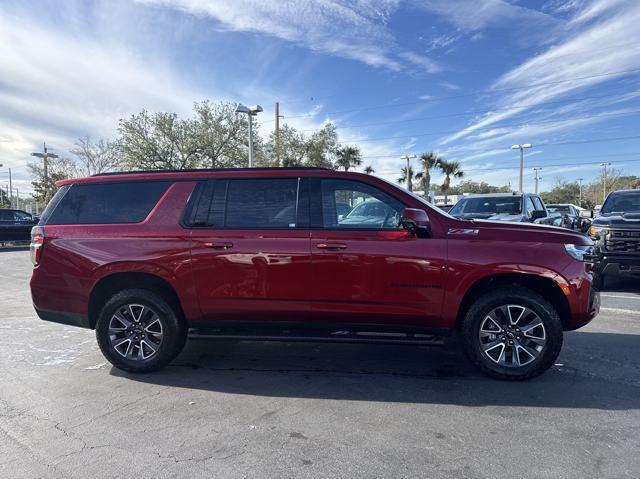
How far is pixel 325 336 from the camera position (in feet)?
13.3

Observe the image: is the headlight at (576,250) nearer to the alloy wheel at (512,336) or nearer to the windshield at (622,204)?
the alloy wheel at (512,336)

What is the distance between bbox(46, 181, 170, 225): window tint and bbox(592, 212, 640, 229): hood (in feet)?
25.2

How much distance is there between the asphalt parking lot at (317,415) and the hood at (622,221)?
10.6 feet

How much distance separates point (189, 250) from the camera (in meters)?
4.09

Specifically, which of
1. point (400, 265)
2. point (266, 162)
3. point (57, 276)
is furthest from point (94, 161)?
point (400, 265)

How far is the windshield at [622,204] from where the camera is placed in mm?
8852

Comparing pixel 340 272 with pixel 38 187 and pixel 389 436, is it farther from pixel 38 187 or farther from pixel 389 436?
pixel 38 187

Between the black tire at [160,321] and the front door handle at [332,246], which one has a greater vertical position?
the front door handle at [332,246]

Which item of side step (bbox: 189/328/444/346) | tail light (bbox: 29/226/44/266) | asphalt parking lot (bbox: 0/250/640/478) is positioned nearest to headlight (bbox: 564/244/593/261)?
asphalt parking lot (bbox: 0/250/640/478)

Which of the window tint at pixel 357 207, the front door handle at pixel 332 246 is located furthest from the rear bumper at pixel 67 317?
the window tint at pixel 357 207

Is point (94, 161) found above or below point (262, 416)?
above

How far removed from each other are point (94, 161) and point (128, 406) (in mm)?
30532

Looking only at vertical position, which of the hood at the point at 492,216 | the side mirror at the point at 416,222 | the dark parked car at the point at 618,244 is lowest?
the dark parked car at the point at 618,244

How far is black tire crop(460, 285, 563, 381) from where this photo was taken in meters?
3.82
